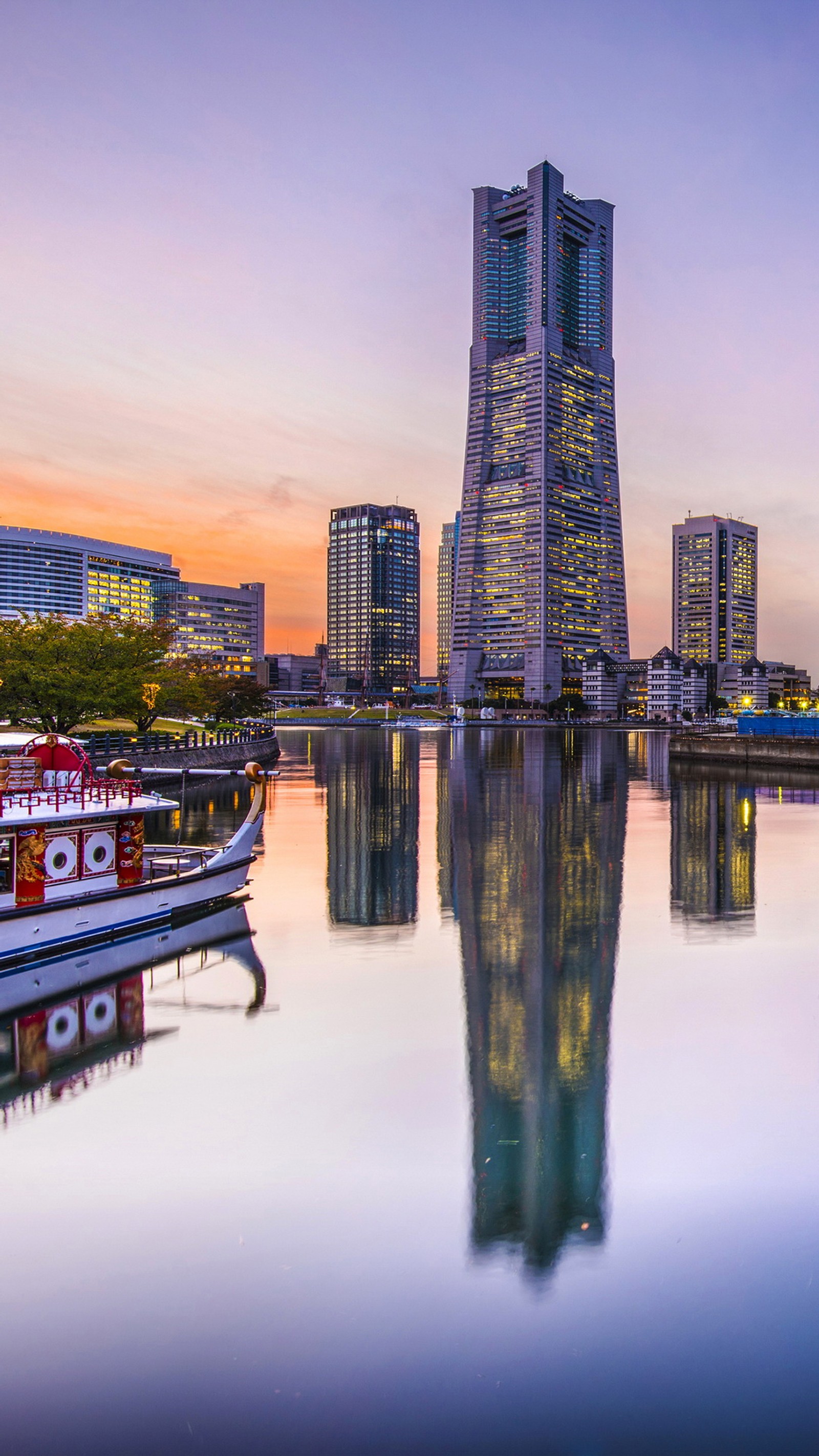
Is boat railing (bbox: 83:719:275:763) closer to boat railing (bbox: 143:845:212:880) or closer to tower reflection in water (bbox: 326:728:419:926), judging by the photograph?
tower reflection in water (bbox: 326:728:419:926)

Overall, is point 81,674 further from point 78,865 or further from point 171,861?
point 78,865

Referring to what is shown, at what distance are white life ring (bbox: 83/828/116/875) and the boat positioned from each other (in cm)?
2

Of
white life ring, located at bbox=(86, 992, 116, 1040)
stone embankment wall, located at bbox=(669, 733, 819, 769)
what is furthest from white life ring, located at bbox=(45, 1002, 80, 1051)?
stone embankment wall, located at bbox=(669, 733, 819, 769)

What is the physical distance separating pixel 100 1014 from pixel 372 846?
2062cm

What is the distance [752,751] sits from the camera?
89.8 m

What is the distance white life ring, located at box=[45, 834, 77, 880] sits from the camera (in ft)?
70.8

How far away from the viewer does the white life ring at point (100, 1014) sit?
53.1 feet

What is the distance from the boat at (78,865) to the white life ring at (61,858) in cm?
2

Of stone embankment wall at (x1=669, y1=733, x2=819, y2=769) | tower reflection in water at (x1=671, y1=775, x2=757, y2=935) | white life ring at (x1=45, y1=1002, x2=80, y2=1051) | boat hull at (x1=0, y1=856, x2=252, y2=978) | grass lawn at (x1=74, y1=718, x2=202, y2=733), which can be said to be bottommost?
white life ring at (x1=45, y1=1002, x2=80, y2=1051)

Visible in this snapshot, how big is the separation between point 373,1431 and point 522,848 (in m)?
29.0

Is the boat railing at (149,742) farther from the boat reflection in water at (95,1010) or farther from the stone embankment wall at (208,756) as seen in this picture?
the boat reflection in water at (95,1010)

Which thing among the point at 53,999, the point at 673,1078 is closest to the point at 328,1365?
the point at 673,1078

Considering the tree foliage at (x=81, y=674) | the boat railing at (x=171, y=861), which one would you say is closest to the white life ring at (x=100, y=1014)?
the boat railing at (x=171, y=861)

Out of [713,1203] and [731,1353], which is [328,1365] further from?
[713,1203]
